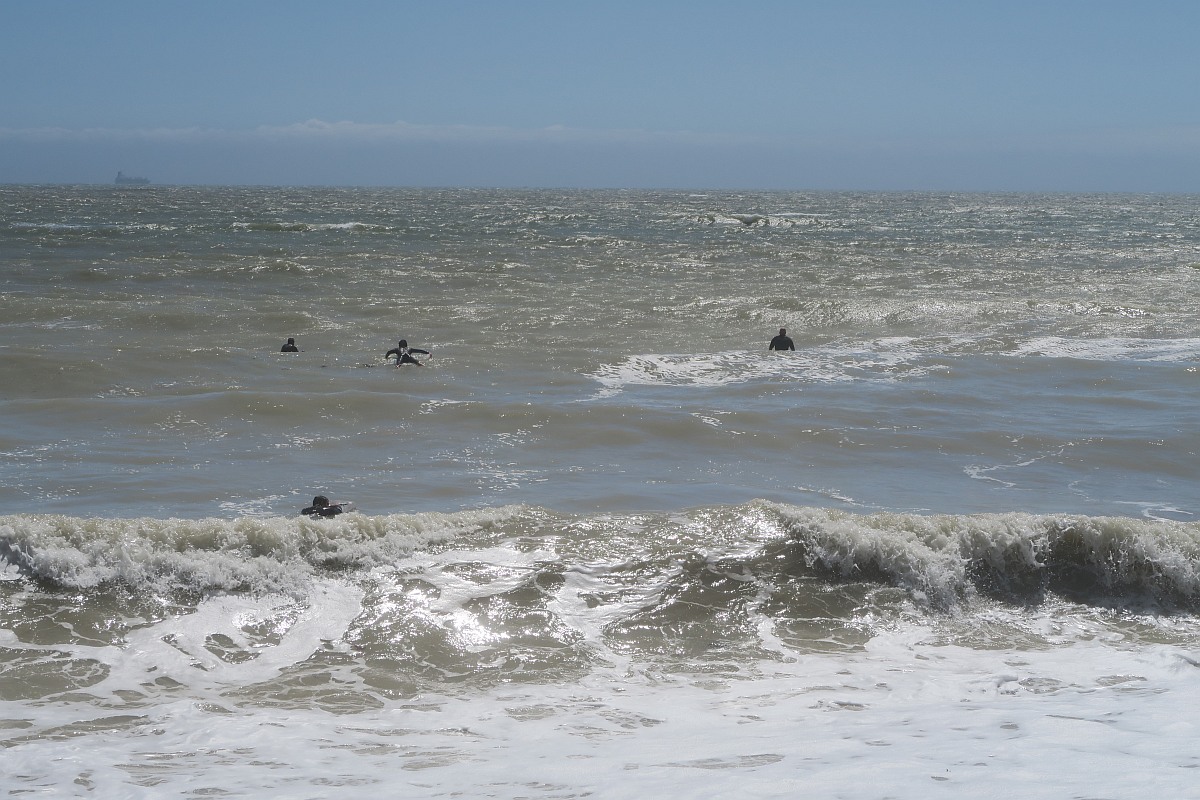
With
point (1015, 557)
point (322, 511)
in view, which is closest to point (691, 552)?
point (1015, 557)

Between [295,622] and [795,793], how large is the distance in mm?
4172

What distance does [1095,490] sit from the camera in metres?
11.5

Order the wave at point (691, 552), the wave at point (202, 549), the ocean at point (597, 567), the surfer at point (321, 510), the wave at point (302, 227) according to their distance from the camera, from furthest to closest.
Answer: the wave at point (302, 227)
the surfer at point (321, 510)
the wave at point (691, 552)
the wave at point (202, 549)
the ocean at point (597, 567)

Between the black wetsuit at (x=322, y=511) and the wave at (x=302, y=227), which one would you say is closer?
the black wetsuit at (x=322, y=511)

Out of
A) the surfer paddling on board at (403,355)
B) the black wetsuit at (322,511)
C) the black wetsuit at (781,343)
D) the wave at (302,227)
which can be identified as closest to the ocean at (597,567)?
the black wetsuit at (781,343)

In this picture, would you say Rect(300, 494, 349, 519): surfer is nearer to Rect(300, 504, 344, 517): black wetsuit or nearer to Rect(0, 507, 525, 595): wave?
Rect(300, 504, 344, 517): black wetsuit

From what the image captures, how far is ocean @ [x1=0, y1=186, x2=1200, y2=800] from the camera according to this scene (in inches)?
225

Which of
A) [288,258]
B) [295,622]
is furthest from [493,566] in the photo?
[288,258]

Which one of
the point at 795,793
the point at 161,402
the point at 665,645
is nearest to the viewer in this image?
the point at 795,793

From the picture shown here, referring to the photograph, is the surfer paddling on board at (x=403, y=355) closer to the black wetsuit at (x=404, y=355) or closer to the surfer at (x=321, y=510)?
the black wetsuit at (x=404, y=355)

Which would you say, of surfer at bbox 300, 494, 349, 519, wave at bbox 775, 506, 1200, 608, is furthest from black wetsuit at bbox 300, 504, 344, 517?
wave at bbox 775, 506, 1200, 608

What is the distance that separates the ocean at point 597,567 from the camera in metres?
5.72

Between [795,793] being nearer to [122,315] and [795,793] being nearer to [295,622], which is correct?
[295,622]

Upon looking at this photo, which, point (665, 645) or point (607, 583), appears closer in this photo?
point (665, 645)
